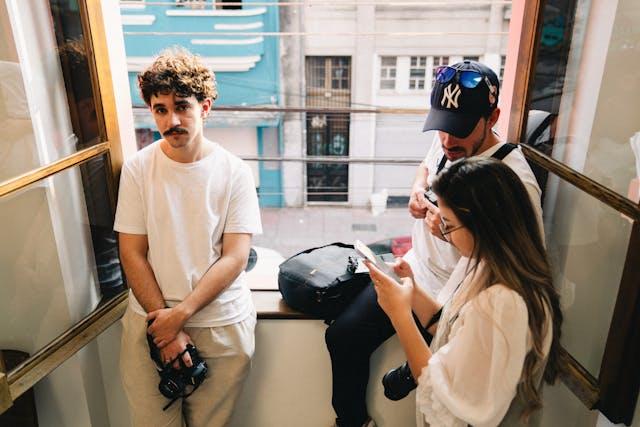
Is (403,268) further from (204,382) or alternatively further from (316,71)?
(316,71)

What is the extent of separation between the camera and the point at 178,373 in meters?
1.45

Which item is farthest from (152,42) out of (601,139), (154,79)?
(601,139)

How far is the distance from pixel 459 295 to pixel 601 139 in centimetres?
51

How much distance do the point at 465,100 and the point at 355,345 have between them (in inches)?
31.4

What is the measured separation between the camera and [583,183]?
123cm

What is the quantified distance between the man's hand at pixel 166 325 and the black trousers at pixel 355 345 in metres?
0.48

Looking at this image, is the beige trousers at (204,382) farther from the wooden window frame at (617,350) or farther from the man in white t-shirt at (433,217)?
the wooden window frame at (617,350)

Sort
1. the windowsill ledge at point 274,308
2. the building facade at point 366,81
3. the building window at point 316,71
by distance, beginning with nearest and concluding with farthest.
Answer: the windowsill ledge at point 274,308 → the building facade at point 366,81 → the building window at point 316,71

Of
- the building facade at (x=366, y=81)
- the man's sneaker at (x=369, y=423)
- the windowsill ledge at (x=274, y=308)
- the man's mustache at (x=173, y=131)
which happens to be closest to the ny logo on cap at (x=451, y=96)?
the man's mustache at (x=173, y=131)

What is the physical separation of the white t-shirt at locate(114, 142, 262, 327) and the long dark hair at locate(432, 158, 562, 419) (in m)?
0.72

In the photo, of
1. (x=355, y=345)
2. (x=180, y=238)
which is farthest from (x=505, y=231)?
(x=180, y=238)

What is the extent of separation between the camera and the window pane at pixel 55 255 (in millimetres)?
1367

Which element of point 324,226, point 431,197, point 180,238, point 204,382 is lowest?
point 324,226

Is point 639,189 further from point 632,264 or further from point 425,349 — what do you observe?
point 425,349
